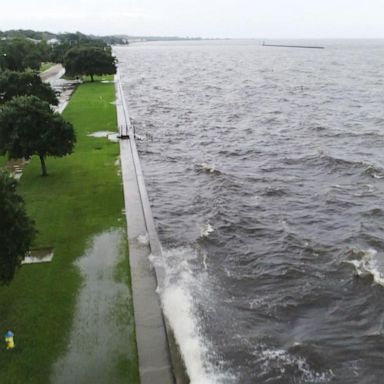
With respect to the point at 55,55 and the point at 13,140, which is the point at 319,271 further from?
the point at 55,55

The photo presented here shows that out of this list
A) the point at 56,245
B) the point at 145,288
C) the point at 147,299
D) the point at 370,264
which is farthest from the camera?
the point at 56,245

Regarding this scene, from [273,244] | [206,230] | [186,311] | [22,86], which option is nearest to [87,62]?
[22,86]

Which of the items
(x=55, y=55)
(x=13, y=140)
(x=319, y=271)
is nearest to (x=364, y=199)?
(x=319, y=271)

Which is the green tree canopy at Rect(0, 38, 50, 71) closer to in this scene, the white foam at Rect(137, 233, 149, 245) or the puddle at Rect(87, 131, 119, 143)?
the puddle at Rect(87, 131, 119, 143)

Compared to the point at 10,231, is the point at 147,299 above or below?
below

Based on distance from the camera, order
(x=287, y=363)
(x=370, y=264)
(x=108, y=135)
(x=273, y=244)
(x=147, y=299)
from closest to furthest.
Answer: (x=287, y=363)
(x=147, y=299)
(x=370, y=264)
(x=273, y=244)
(x=108, y=135)

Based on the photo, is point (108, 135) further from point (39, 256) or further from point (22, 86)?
point (39, 256)
